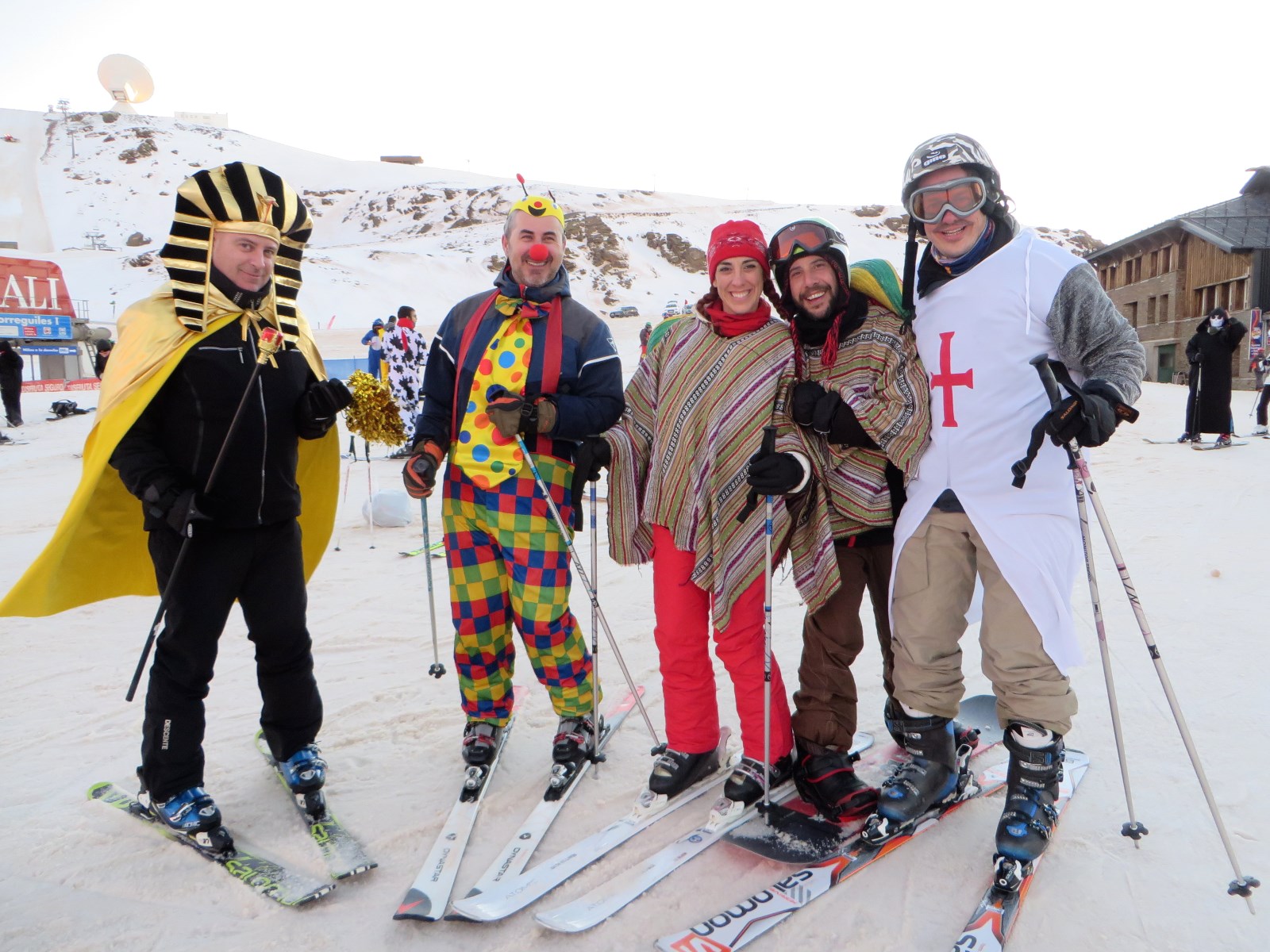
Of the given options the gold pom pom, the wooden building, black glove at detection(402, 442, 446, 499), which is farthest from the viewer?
the wooden building

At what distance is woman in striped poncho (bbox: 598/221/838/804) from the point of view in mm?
2691

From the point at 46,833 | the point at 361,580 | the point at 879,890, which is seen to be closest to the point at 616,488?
the point at 879,890

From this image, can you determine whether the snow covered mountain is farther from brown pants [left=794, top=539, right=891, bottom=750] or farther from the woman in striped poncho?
brown pants [left=794, top=539, right=891, bottom=750]

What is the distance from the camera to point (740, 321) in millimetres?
2756

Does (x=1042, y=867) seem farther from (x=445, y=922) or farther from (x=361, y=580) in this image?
(x=361, y=580)

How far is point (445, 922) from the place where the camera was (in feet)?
7.52

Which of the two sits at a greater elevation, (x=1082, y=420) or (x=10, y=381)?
(x=1082, y=420)

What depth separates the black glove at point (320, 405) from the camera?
2783 mm

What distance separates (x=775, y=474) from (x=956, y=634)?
80 cm

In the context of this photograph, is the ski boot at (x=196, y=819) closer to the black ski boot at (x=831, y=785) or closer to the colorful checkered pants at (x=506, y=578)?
the colorful checkered pants at (x=506, y=578)

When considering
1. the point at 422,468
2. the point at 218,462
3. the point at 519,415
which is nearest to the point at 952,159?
the point at 519,415

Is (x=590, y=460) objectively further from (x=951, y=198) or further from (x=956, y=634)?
(x=951, y=198)

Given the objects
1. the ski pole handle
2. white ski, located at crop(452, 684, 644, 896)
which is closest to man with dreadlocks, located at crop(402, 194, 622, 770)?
white ski, located at crop(452, 684, 644, 896)

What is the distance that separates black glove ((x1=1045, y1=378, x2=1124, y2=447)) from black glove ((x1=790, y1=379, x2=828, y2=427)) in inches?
26.6
